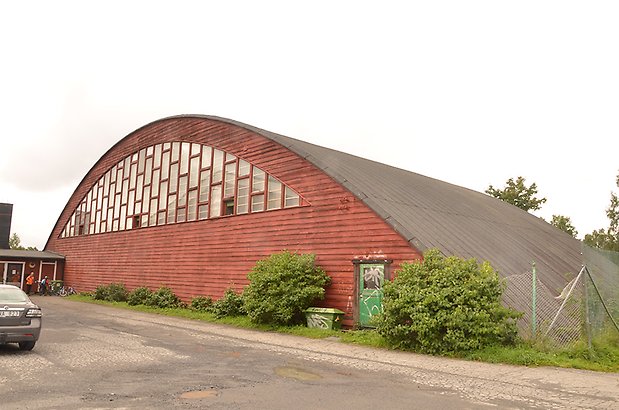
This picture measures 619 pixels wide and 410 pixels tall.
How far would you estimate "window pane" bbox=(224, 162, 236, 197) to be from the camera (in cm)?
2327

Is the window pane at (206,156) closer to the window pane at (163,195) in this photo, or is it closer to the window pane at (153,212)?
the window pane at (163,195)

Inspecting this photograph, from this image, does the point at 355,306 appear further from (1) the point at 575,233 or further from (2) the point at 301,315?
(1) the point at 575,233

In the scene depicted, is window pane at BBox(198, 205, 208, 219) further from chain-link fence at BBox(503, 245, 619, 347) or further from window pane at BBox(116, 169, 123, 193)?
chain-link fence at BBox(503, 245, 619, 347)

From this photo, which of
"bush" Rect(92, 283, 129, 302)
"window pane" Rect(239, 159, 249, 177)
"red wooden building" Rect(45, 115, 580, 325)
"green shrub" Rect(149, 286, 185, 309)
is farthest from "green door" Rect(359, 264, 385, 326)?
"bush" Rect(92, 283, 129, 302)

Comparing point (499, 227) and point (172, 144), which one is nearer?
point (499, 227)

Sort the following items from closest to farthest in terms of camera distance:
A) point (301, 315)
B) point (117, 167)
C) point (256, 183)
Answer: point (301, 315) < point (256, 183) < point (117, 167)

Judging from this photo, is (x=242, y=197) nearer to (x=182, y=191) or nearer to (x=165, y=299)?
(x=182, y=191)

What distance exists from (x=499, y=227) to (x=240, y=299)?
→ 12.0m

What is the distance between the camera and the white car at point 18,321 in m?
10.5

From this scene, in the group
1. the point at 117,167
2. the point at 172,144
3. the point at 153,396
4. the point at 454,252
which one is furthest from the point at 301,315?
the point at 117,167

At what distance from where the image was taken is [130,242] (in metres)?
30.8

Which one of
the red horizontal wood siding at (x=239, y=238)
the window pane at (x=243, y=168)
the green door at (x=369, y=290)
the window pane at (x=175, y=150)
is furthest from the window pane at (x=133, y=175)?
the green door at (x=369, y=290)

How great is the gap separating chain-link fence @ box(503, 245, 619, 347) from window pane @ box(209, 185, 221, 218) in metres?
13.7

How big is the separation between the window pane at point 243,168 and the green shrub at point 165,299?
7.26 m
